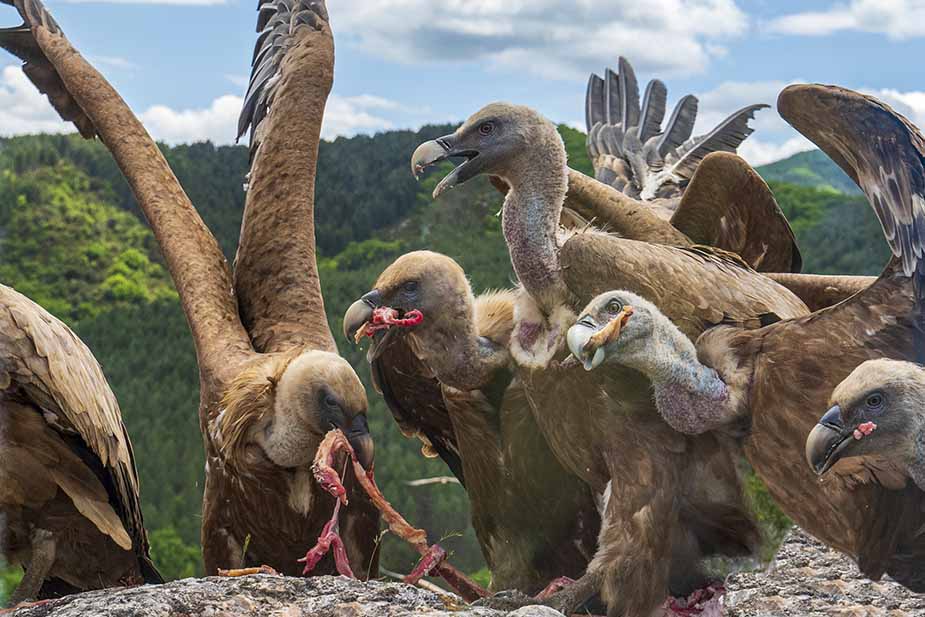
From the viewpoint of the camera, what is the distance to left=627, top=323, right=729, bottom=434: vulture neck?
223 cm

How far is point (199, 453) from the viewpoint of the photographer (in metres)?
6.80

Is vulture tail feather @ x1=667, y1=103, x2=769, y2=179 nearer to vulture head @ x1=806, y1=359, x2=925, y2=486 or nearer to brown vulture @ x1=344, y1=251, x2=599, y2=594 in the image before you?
brown vulture @ x1=344, y1=251, x2=599, y2=594

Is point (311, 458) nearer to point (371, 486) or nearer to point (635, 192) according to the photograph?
point (371, 486)

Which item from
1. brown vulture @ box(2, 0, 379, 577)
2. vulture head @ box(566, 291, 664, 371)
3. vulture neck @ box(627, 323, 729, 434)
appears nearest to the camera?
vulture head @ box(566, 291, 664, 371)

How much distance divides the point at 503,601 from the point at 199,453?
15.1 ft

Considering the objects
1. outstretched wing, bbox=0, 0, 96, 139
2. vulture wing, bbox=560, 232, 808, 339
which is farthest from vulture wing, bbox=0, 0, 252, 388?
vulture wing, bbox=560, 232, 808, 339

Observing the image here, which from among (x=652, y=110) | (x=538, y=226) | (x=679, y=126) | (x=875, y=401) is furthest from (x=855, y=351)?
(x=652, y=110)

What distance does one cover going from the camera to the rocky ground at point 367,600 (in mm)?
2340

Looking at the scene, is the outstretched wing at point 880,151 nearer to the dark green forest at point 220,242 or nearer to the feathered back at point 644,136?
the dark green forest at point 220,242

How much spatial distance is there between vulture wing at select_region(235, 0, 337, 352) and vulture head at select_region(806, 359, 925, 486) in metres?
1.68

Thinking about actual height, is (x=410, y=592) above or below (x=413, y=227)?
below

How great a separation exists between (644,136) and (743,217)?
1.33m

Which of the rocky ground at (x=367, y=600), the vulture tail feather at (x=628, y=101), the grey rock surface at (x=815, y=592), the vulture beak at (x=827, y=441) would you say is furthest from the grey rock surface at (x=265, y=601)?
the vulture tail feather at (x=628, y=101)

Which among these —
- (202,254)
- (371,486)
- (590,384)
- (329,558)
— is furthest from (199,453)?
(590,384)
